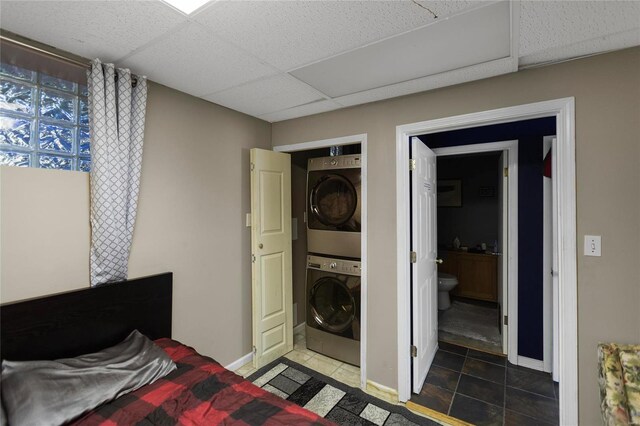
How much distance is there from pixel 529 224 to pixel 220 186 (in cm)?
286

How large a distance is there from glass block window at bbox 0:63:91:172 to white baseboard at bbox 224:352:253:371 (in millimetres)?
1959

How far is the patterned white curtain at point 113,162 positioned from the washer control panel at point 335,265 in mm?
1669

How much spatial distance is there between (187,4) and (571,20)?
1.74 metres

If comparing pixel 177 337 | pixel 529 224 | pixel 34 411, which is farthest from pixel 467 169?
pixel 34 411

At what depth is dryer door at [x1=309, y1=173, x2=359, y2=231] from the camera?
9.10 ft

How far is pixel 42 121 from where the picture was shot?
1.58 meters

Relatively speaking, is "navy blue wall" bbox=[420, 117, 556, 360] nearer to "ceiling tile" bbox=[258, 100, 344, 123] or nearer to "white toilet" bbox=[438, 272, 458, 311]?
"white toilet" bbox=[438, 272, 458, 311]

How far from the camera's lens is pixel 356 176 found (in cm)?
273

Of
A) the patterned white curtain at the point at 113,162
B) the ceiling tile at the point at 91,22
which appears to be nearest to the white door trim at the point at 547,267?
the ceiling tile at the point at 91,22

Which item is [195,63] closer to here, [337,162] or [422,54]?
[422,54]

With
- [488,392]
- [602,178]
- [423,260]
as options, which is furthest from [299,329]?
[602,178]

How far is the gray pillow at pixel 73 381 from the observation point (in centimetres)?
115

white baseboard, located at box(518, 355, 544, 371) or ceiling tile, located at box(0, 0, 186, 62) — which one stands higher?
Result: ceiling tile, located at box(0, 0, 186, 62)

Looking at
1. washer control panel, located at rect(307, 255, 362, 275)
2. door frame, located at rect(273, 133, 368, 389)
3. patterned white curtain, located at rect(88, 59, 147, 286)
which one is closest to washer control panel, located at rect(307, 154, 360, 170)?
door frame, located at rect(273, 133, 368, 389)
